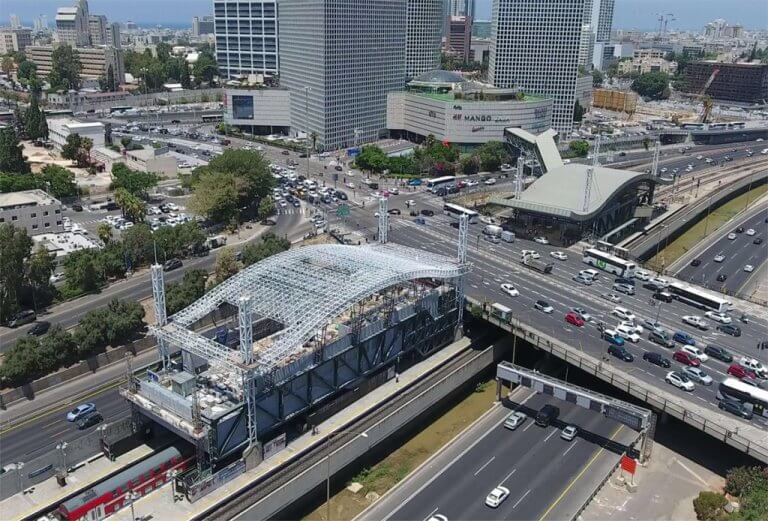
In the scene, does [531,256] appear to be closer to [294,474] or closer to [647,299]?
[647,299]

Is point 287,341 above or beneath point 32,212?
above

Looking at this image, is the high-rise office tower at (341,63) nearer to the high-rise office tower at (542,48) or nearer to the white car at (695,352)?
the high-rise office tower at (542,48)

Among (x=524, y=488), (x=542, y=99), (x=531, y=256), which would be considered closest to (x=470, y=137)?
(x=542, y=99)

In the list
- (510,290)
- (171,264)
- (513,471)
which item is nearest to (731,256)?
(510,290)

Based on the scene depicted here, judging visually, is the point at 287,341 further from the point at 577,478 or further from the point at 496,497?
the point at 577,478

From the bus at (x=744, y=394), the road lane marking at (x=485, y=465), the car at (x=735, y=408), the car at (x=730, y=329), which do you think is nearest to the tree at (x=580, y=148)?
the car at (x=730, y=329)

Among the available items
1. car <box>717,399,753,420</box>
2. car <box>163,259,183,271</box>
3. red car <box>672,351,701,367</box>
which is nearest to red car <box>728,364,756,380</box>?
red car <box>672,351,701,367</box>
